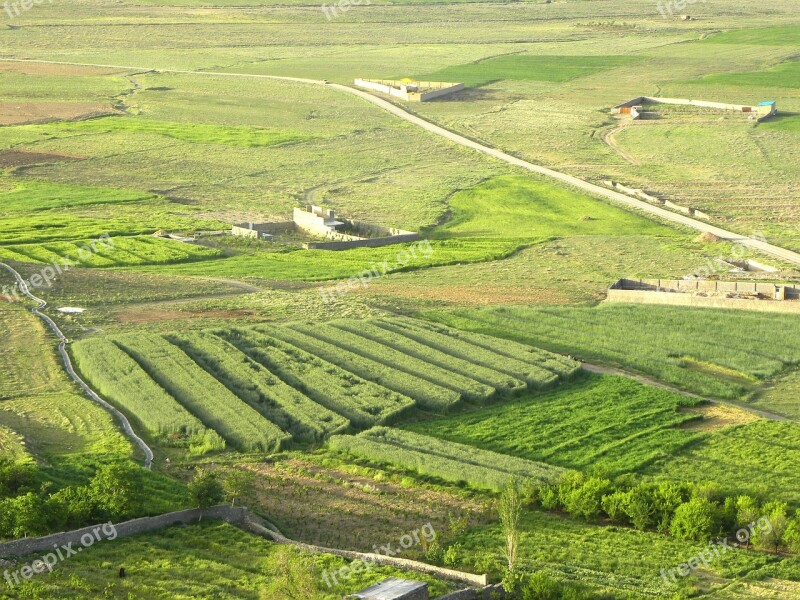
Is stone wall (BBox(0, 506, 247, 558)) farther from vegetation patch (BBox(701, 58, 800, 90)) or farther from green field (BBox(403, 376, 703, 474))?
vegetation patch (BBox(701, 58, 800, 90))

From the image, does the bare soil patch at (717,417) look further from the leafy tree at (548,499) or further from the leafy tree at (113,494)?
the leafy tree at (113,494)

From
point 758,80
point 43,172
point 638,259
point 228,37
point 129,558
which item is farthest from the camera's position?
point 228,37

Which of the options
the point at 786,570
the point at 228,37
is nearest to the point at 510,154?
the point at 786,570

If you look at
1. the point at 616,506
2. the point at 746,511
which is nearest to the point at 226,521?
the point at 616,506

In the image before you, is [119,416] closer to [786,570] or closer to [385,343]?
[385,343]
